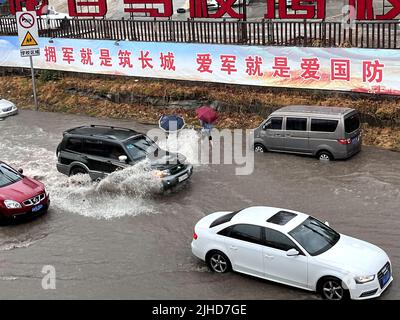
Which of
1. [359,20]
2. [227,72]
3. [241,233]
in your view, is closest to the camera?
[241,233]

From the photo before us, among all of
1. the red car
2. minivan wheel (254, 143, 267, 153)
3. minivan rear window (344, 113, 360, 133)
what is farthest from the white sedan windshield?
minivan wheel (254, 143, 267, 153)

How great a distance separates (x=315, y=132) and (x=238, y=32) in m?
7.06

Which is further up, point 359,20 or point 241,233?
point 359,20

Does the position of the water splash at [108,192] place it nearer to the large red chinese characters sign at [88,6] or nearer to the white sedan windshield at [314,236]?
the white sedan windshield at [314,236]

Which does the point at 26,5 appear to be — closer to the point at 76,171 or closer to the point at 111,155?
the point at 76,171

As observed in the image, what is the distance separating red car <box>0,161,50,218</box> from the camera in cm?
1529

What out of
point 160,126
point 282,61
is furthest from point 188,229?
point 282,61

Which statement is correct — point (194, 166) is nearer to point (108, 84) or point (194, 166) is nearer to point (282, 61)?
point (282, 61)

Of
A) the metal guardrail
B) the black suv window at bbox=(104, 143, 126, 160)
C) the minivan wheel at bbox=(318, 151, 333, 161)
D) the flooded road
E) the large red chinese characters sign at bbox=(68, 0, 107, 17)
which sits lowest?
the flooded road

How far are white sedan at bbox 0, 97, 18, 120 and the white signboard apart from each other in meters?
2.89

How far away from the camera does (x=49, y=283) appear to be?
40.7ft

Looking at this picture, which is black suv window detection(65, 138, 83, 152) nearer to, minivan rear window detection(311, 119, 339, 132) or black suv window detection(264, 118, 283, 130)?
black suv window detection(264, 118, 283, 130)

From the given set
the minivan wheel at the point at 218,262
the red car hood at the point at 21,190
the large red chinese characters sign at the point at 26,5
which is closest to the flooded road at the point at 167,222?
the minivan wheel at the point at 218,262
